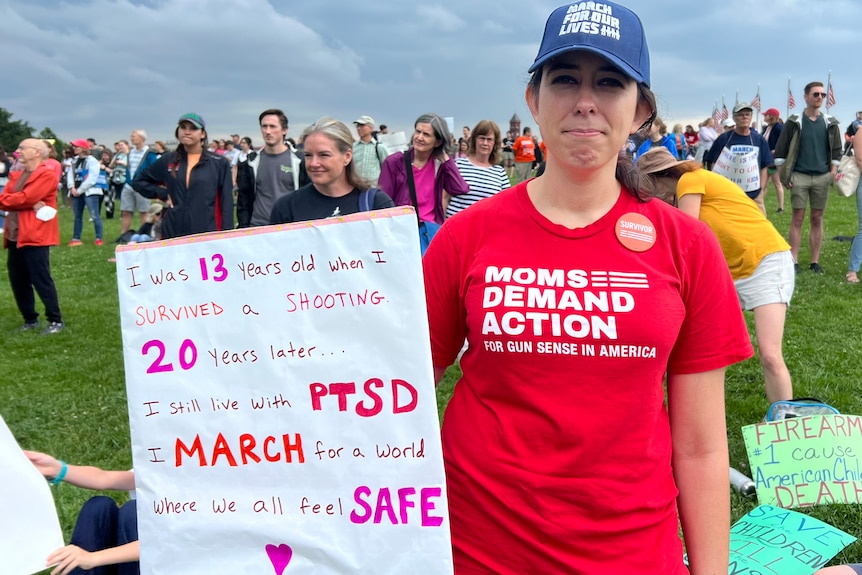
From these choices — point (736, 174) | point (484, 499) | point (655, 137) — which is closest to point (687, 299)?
point (484, 499)

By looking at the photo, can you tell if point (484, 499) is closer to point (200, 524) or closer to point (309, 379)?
point (309, 379)

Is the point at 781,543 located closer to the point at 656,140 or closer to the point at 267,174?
the point at 267,174

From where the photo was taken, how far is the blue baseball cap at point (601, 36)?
1436mm

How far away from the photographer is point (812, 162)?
9.00 metres

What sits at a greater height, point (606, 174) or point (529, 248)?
point (606, 174)

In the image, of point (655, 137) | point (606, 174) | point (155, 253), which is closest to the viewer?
point (606, 174)

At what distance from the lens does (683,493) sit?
1.58 meters

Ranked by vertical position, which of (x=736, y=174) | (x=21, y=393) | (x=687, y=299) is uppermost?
(x=736, y=174)

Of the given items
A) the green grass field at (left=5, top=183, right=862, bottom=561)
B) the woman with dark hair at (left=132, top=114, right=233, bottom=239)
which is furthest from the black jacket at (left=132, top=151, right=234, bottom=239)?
the green grass field at (left=5, top=183, right=862, bottom=561)

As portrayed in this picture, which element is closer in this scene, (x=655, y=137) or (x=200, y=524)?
(x=200, y=524)

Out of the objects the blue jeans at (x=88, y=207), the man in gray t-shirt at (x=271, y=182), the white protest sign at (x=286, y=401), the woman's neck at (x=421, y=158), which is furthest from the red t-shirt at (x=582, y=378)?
the blue jeans at (x=88, y=207)

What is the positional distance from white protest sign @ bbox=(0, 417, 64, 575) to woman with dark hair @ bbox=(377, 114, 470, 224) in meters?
4.19

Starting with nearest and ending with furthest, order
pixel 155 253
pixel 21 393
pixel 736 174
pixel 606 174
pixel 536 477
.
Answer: pixel 536 477, pixel 606 174, pixel 155 253, pixel 21 393, pixel 736 174

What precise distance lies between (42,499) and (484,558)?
146cm
